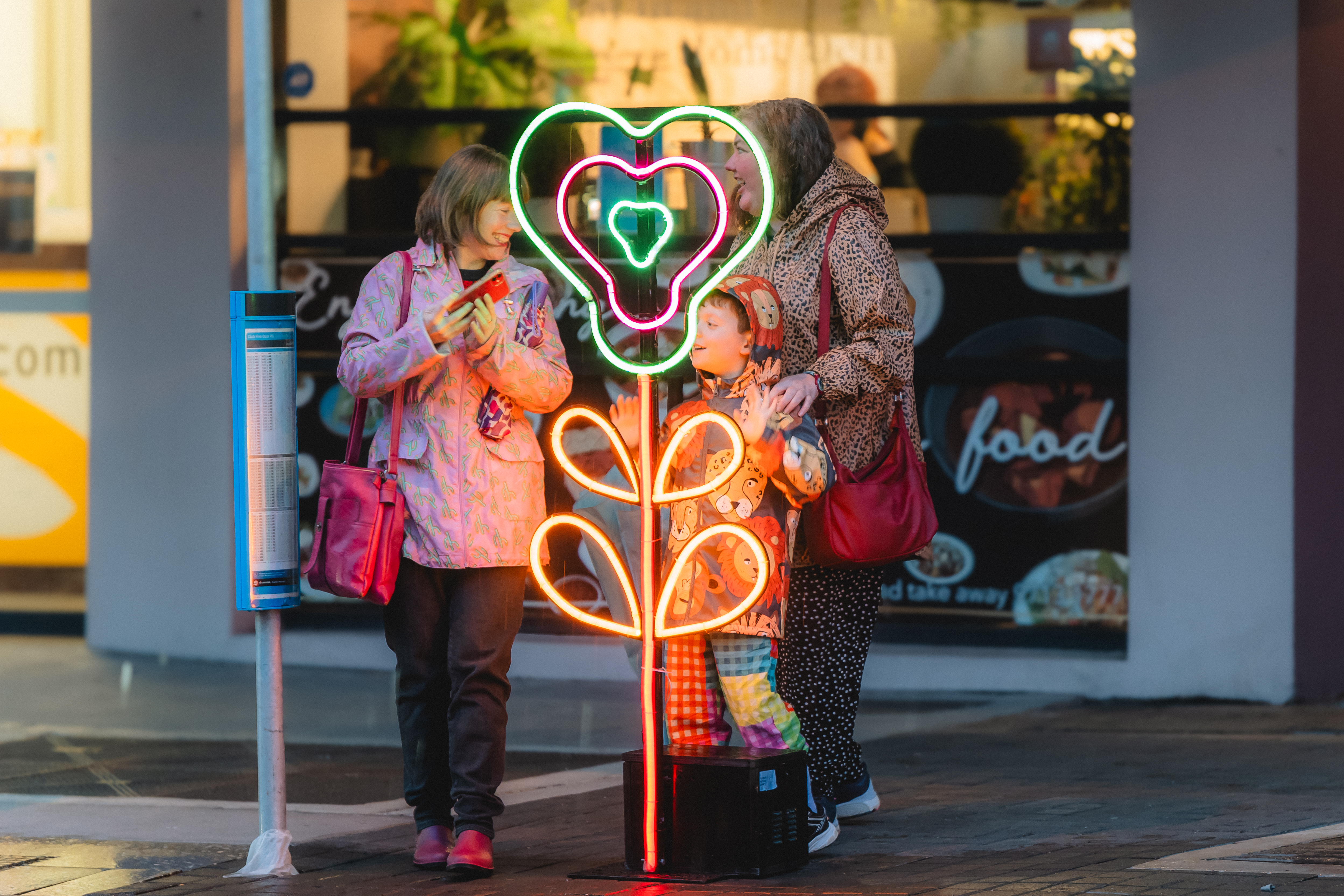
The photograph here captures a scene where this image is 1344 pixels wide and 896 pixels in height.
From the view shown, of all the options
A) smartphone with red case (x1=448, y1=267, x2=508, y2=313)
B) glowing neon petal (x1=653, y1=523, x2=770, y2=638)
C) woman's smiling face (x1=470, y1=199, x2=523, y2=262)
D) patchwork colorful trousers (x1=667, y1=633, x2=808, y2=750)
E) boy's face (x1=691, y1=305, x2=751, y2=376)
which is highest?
woman's smiling face (x1=470, y1=199, x2=523, y2=262)

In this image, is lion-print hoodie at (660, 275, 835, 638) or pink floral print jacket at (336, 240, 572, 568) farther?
pink floral print jacket at (336, 240, 572, 568)

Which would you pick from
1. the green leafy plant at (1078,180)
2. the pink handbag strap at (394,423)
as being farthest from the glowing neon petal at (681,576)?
the green leafy plant at (1078,180)

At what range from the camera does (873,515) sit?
5.18 metres

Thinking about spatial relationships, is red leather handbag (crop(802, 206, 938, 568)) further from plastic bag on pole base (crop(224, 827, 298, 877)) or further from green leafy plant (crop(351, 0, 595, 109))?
green leafy plant (crop(351, 0, 595, 109))

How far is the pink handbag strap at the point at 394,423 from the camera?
16.5ft

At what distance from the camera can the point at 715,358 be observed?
497 cm

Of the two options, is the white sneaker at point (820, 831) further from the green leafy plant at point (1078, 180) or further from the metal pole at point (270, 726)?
the green leafy plant at point (1078, 180)

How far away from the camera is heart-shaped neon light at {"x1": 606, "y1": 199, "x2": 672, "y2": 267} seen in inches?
187

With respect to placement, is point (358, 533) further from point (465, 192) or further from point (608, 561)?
point (465, 192)

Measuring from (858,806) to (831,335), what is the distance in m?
1.39

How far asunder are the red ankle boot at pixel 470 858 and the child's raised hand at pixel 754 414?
4.04 ft

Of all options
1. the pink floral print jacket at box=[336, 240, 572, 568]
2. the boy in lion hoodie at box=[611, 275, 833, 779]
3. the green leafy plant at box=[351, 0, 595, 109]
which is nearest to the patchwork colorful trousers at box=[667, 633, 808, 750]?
the boy in lion hoodie at box=[611, 275, 833, 779]

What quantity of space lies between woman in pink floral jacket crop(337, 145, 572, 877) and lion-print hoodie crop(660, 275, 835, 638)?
388 mm

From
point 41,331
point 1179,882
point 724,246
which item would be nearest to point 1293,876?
point 1179,882
